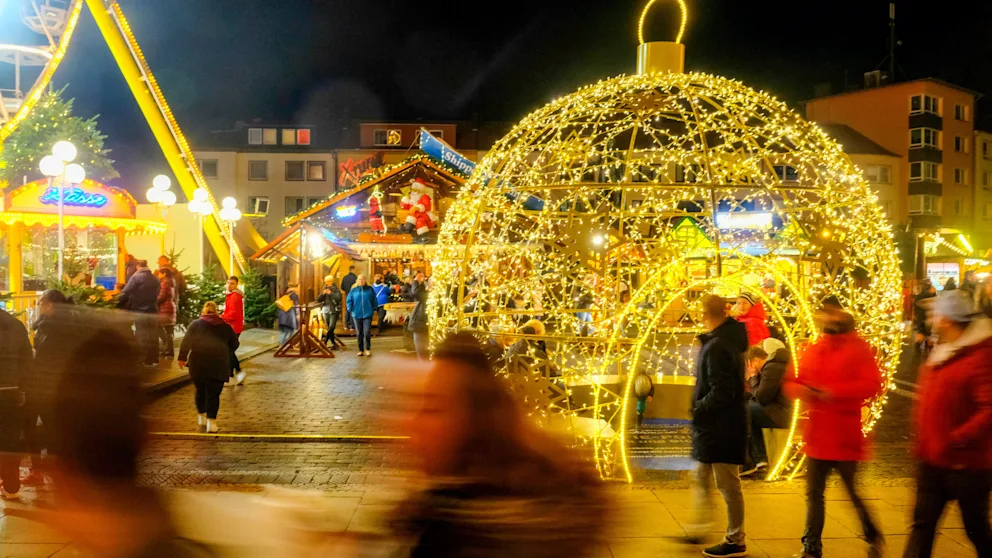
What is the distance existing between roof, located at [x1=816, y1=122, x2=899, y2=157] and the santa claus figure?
97.9 ft

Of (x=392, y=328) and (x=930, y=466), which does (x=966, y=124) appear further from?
(x=930, y=466)

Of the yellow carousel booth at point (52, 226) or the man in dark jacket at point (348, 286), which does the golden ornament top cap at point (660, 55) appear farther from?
the man in dark jacket at point (348, 286)

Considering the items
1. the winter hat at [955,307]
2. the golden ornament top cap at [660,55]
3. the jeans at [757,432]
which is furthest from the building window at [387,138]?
the winter hat at [955,307]

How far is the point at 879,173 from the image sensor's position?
43.7 m

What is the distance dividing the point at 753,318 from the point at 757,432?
67.3 inches

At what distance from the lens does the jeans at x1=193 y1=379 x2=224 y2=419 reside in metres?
8.34

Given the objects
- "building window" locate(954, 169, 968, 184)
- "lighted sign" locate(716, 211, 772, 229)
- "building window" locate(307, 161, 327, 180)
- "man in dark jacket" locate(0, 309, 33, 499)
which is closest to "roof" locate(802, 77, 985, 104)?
"building window" locate(954, 169, 968, 184)

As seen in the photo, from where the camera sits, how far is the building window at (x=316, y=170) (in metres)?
45.2

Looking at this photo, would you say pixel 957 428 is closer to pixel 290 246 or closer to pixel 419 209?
pixel 290 246

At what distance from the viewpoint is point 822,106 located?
152 feet

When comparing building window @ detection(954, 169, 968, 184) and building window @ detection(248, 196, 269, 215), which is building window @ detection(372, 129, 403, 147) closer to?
building window @ detection(248, 196, 269, 215)

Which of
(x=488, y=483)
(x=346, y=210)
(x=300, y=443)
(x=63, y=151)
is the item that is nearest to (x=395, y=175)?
(x=346, y=210)

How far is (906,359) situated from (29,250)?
22034mm

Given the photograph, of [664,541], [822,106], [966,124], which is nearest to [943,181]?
[966,124]
